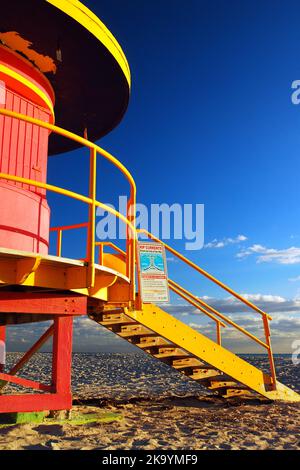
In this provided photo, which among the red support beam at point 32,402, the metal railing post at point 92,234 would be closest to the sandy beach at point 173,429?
the red support beam at point 32,402

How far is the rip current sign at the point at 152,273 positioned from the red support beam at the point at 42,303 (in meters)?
1.10

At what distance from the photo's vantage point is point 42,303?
6.60 metres

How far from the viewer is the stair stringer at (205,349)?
8812 mm

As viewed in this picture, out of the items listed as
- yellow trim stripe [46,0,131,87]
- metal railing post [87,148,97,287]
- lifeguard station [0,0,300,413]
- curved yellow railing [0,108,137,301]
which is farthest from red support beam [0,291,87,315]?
yellow trim stripe [46,0,131,87]

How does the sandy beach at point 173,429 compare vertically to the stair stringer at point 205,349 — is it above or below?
below

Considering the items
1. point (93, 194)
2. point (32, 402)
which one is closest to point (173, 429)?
point (32, 402)

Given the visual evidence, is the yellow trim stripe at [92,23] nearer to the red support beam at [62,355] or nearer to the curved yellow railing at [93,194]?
the curved yellow railing at [93,194]

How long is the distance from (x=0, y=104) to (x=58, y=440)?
14.8 ft

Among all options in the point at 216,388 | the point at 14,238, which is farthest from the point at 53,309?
the point at 216,388

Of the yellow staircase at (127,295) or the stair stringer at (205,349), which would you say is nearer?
the yellow staircase at (127,295)

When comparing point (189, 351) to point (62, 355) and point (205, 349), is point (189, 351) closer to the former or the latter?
point (205, 349)

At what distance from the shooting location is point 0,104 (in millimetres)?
6449

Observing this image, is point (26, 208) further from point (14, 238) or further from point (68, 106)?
point (68, 106)

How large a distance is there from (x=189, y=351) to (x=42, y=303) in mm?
3738
